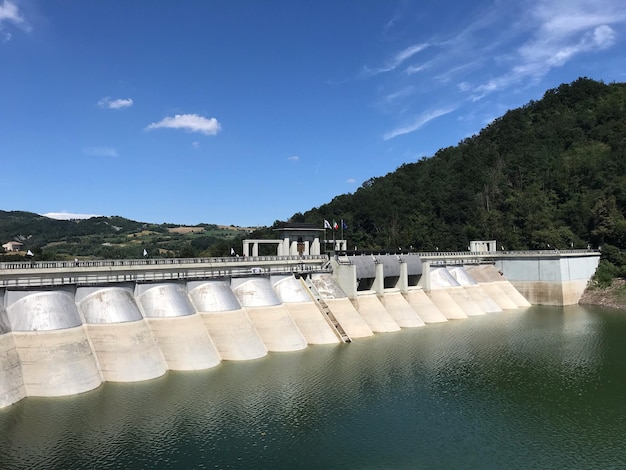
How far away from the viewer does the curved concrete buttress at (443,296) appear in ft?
201

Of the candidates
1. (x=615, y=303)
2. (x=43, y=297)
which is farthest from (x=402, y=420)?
(x=615, y=303)

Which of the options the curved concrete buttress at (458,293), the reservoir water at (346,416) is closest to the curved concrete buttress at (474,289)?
the curved concrete buttress at (458,293)

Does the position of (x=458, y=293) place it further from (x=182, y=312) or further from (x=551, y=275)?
(x=182, y=312)

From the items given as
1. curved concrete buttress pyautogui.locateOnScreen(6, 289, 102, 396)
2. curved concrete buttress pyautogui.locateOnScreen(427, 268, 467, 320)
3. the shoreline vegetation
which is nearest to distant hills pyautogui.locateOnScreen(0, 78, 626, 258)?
the shoreline vegetation

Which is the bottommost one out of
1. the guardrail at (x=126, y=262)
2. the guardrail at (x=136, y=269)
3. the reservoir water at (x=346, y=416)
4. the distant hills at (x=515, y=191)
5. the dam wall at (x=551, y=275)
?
the reservoir water at (x=346, y=416)

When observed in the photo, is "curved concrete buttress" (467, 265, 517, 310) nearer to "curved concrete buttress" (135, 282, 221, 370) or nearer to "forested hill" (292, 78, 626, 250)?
"forested hill" (292, 78, 626, 250)

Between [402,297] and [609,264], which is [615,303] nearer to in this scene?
[609,264]

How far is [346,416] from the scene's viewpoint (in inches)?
1088

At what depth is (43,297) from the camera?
3262cm

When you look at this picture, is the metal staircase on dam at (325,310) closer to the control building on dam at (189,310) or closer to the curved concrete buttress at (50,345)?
the control building on dam at (189,310)

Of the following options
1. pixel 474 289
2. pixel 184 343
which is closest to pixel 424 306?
pixel 474 289

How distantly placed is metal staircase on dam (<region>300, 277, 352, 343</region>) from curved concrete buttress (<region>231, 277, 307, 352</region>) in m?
4.18

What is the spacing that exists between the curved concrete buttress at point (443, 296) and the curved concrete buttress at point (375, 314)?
34.5ft

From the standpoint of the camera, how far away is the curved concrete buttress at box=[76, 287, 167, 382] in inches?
1294
